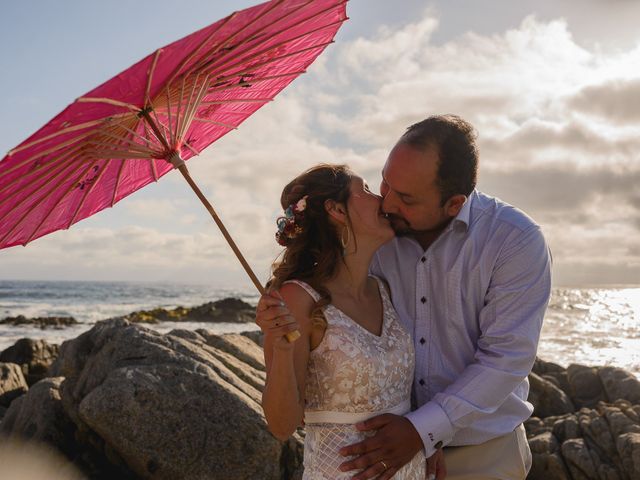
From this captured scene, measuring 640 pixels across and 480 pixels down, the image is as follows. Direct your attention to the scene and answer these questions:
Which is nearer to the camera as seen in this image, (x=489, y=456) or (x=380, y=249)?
(x=489, y=456)

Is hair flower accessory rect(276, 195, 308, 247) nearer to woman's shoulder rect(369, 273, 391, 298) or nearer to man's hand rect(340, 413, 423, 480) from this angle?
woman's shoulder rect(369, 273, 391, 298)

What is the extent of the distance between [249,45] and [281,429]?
2187 mm

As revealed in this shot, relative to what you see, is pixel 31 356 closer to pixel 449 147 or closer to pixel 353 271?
pixel 353 271

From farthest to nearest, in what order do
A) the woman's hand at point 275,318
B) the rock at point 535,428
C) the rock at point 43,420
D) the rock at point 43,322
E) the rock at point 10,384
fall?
the rock at point 43,322
the rock at point 10,384
the rock at point 535,428
the rock at point 43,420
the woman's hand at point 275,318

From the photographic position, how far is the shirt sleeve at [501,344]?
148 inches

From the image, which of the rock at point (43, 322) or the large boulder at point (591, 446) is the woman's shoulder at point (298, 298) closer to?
the large boulder at point (591, 446)

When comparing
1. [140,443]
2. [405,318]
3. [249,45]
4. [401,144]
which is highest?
[249,45]

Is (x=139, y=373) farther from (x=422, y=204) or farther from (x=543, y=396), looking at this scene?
(x=543, y=396)

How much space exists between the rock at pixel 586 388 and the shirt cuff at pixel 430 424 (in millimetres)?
7675

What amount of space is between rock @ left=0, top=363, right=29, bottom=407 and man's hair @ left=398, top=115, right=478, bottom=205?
918 cm

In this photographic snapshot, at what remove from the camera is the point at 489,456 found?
13.5ft

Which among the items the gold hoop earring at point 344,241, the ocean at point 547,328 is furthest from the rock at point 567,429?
the ocean at point 547,328

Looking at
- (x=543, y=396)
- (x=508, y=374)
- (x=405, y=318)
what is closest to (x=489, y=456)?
(x=508, y=374)

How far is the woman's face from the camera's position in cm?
407
